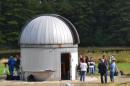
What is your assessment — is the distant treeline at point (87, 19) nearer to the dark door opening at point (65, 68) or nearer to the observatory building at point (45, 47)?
the dark door opening at point (65, 68)

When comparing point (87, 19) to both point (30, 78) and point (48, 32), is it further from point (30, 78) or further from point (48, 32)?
point (30, 78)

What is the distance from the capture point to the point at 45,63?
816 inches

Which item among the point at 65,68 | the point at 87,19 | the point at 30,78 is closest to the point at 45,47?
the point at 30,78

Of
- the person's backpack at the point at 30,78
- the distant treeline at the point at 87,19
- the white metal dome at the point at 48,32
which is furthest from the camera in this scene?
the distant treeline at the point at 87,19

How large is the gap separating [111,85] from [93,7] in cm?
5961

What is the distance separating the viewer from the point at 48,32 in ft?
67.8

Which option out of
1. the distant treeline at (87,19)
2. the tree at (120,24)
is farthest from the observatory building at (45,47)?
the tree at (120,24)

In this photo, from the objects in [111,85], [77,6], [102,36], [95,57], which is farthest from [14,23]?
[111,85]

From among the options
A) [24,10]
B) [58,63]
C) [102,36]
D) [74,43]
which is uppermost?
[24,10]

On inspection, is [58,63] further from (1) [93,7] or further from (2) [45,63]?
(1) [93,7]

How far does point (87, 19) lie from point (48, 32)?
5140cm

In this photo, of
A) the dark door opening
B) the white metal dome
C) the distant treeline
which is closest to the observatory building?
the white metal dome

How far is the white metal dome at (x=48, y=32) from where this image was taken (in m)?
20.6

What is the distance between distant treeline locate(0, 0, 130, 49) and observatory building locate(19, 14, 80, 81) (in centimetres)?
4082
